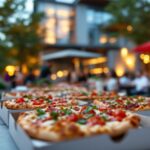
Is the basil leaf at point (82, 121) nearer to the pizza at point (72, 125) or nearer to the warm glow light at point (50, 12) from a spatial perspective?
the pizza at point (72, 125)

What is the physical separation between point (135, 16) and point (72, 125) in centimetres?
1050

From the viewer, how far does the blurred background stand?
8424mm

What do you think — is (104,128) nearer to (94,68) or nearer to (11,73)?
(11,73)

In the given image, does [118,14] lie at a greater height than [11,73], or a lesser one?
greater

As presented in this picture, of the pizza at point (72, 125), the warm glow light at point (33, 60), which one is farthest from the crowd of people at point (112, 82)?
the warm glow light at point (33, 60)

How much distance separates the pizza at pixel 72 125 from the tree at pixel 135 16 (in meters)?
9.85

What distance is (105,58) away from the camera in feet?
57.2

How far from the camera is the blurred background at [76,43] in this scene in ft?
27.6

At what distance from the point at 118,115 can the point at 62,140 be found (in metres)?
0.55

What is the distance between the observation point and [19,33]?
1309 centimetres

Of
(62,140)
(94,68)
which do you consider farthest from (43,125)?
(94,68)

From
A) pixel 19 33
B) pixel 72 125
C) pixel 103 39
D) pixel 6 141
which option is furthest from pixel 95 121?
pixel 103 39

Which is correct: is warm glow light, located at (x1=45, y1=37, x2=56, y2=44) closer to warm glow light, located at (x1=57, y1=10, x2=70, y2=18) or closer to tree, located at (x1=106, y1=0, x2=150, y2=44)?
warm glow light, located at (x1=57, y1=10, x2=70, y2=18)

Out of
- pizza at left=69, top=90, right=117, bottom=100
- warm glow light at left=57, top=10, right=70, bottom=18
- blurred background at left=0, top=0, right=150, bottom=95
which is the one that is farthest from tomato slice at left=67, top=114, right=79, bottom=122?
warm glow light at left=57, top=10, right=70, bottom=18
